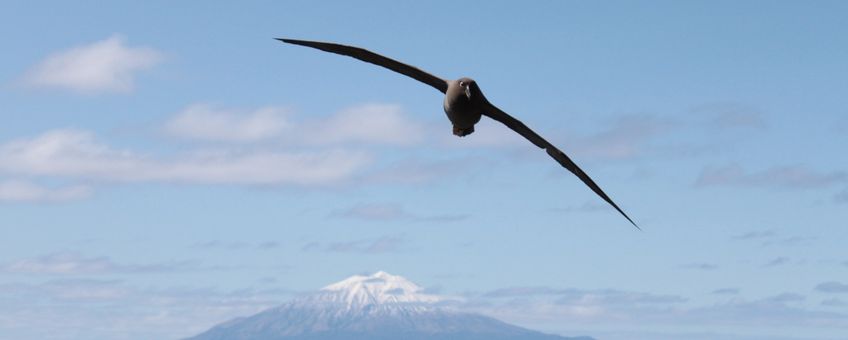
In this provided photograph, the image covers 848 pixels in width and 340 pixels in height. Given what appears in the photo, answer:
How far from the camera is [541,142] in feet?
80.3

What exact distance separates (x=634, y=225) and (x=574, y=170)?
108 inches

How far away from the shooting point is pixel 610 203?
855 inches

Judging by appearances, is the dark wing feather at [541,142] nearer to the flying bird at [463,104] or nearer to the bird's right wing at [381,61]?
the flying bird at [463,104]

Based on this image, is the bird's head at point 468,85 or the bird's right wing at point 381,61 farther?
the bird's right wing at point 381,61

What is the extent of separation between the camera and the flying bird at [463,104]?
842 inches

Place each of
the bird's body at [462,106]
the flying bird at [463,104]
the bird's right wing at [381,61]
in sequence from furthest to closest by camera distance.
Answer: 1. the bird's right wing at [381,61]
2. the flying bird at [463,104]
3. the bird's body at [462,106]

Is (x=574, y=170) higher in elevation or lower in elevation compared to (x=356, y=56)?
lower

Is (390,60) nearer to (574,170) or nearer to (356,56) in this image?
(356,56)

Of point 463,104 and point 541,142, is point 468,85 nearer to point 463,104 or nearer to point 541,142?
point 463,104

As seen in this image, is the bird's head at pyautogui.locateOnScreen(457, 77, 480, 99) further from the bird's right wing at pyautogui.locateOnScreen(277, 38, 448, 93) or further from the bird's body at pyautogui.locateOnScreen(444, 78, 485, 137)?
the bird's right wing at pyautogui.locateOnScreen(277, 38, 448, 93)

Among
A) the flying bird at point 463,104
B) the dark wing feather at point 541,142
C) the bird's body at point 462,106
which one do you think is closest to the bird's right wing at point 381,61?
the flying bird at point 463,104

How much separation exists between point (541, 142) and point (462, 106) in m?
3.45

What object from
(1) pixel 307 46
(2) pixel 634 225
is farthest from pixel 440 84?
(2) pixel 634 225

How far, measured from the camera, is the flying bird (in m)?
21.4
